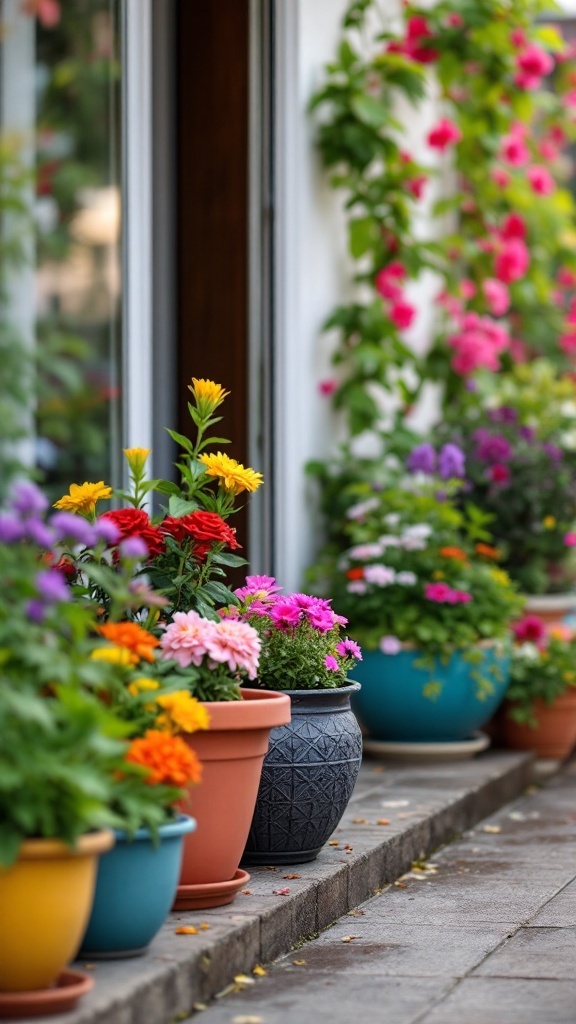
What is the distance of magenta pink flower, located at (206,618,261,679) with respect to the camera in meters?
3.54

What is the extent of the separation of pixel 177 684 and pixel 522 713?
318cm

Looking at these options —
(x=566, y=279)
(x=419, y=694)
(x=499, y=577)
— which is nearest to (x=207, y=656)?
(x=419, y=694)

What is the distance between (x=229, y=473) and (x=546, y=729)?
118 inches

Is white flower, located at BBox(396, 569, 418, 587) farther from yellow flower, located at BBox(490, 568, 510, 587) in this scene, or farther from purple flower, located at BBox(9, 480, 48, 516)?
purple flower, located at BBox(9, 480, 48, 516)

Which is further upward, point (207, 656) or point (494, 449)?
point (494, 449)

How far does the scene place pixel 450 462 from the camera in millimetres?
6379

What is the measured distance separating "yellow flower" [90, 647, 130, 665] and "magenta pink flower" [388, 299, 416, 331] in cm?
390

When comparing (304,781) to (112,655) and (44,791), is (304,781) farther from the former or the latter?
(44,791)

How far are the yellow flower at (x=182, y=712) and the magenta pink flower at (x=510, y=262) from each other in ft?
16.2

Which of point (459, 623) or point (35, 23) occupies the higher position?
point (35, 23)

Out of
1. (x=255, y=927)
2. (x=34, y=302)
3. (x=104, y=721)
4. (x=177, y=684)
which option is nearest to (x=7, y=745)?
(x=104, y=721)

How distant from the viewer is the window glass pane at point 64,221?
4391 mm

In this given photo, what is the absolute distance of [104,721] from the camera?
9.25 ft

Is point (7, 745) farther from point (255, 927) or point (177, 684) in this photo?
point (255, 927)
